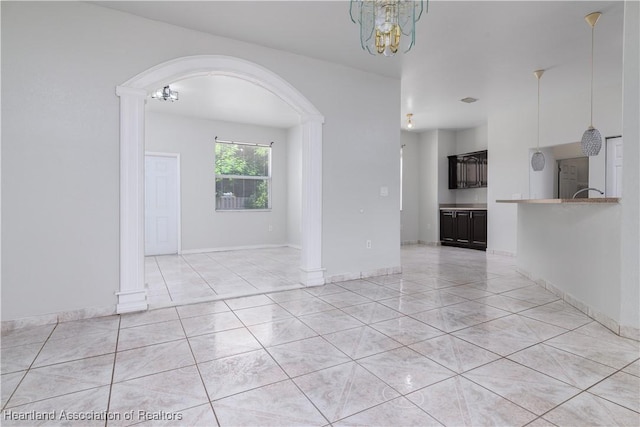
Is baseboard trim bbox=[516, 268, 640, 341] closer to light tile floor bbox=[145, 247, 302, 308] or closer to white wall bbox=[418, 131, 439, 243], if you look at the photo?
light tile floor bbox=[145, 247, 302, 308]

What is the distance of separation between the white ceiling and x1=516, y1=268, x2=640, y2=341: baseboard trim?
8.77 ft

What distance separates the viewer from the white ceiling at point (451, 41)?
3.00 m

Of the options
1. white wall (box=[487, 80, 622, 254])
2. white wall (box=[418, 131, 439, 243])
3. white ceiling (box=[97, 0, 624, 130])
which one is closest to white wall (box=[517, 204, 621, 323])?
white ceiling (box=[97, 0, 624, 130])

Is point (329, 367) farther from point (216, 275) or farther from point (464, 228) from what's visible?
point (464, 228)

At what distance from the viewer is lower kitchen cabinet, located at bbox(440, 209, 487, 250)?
23.4 feet

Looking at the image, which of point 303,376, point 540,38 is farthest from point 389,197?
point 303,376

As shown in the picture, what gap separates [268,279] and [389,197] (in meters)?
2.00

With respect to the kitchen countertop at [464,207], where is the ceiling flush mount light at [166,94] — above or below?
above

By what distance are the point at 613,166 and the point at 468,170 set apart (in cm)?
294

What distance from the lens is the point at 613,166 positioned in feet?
16.3

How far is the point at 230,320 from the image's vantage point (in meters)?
2.90

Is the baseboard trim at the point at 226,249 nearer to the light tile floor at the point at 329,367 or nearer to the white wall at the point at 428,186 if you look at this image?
the white wall at the point at 428,186

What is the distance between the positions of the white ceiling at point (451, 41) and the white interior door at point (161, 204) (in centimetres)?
171

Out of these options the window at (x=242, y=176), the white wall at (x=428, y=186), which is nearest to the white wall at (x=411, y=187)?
the white wall at (x=428, y=186)
